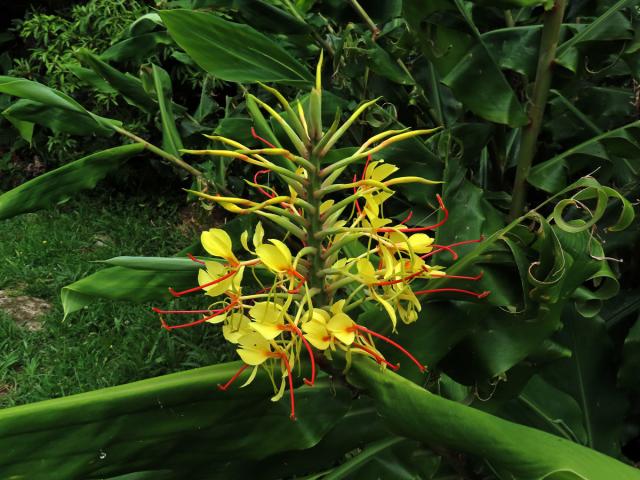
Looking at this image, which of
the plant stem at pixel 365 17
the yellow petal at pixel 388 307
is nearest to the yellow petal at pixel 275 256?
the yellow petal at pixel 388 307

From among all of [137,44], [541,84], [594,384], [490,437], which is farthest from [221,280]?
[137,44]

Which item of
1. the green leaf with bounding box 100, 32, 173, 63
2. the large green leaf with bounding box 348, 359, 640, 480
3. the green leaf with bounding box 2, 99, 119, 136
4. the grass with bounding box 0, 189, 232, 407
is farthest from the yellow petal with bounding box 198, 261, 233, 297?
the grass with bounding box 0, 189, 232, 407

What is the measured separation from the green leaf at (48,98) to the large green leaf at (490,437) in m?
0.89

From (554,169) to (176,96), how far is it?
3.02 m

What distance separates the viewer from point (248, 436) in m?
0.94

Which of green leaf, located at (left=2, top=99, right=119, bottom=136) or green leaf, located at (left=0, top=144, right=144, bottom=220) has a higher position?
green leaf, located at (left=2, top=99, right=119, bottom=136)

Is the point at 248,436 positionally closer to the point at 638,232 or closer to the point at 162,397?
the point at 162,397

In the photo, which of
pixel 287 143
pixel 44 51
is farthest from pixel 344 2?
pixel 44 51

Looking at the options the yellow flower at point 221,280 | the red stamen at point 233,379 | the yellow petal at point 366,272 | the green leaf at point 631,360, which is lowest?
the green leaf at point 631,360

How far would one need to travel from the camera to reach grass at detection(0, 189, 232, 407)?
2471mm

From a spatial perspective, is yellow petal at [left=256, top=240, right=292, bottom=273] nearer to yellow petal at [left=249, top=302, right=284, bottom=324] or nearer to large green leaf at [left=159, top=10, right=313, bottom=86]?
yellow petal at [left=249, top=302, right=284, bottom=324]

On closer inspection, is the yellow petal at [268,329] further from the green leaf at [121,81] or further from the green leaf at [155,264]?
the green leaf at [121,81]

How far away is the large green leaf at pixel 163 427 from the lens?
78 centimetres

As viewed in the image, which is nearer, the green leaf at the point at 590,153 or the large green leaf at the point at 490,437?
the large green leaf at the point at 490,437
